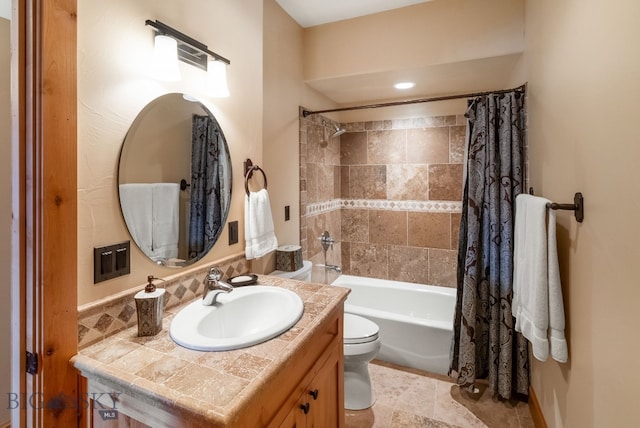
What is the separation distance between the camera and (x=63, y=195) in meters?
0.91

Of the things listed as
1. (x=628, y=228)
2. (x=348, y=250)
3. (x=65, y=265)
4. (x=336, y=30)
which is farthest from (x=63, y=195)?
(x=348, y=250)

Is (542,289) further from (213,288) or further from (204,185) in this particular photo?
(204,185)

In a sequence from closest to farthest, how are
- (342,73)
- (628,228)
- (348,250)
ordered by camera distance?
(628,228)
(342,73)
(348,250)

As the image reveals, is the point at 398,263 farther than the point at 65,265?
Yes

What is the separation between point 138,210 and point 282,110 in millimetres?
1264

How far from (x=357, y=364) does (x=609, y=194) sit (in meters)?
1.52

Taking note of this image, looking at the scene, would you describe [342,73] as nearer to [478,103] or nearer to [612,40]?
[478,103]

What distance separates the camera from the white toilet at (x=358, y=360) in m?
1.83

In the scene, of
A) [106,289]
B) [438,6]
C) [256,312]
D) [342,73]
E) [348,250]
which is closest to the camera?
[106,289]

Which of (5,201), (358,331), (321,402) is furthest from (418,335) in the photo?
(5,201)


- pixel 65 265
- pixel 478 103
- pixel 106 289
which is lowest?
pixel 106 289

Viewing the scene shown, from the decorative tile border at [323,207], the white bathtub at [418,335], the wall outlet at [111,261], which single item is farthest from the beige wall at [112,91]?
the white bathtub at [418,335]

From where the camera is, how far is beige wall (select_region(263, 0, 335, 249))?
1964 millimetres

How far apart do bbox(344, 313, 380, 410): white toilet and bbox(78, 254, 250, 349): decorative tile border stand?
3.14 ft
